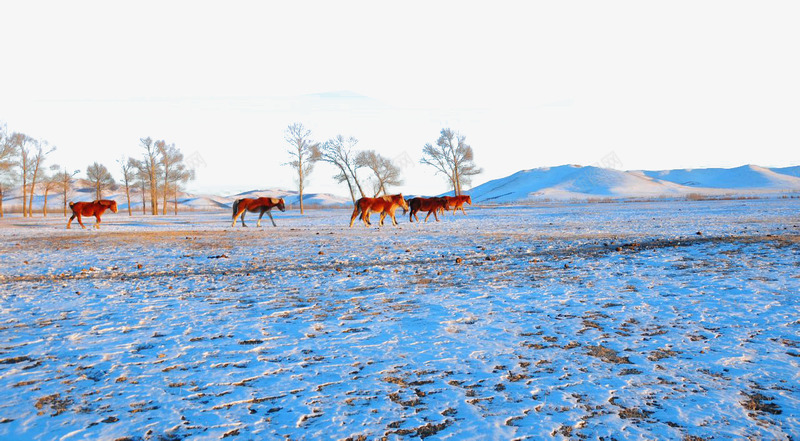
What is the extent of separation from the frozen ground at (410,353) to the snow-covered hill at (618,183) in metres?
110

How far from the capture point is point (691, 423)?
3.04m

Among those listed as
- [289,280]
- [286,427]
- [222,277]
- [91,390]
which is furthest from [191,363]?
[222,277]

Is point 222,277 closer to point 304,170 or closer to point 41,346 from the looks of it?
point 41,346

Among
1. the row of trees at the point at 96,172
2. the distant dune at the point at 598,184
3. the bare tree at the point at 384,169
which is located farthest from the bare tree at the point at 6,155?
the distant dune at the point at 598,184

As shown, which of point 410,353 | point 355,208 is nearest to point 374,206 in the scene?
point 355,208

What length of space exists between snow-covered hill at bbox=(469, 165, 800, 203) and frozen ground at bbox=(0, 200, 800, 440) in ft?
360

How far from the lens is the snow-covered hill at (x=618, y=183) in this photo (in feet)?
401

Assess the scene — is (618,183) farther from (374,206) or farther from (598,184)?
(374,206)

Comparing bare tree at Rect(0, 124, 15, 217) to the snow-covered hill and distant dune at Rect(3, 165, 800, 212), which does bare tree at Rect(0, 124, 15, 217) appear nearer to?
distant dune at Rect(3, 165, 800, 212)

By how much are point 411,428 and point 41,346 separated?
4.31 metres

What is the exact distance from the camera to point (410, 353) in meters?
4.60

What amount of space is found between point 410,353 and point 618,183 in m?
143

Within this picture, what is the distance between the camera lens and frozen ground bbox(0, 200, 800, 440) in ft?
10.3

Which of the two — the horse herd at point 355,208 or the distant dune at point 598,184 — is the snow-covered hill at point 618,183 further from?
the horse herd at point 355,208
